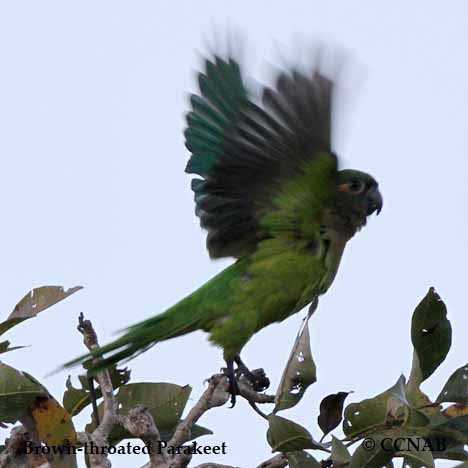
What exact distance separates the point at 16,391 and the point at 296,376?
0.99 m

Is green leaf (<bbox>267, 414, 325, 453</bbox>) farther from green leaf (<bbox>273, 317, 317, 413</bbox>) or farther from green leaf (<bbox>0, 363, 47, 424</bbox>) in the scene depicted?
green leaf (<bbox>0, 363, 47, 424</bbox>)

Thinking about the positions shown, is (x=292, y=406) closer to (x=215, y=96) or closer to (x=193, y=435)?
(x=193, y=435)

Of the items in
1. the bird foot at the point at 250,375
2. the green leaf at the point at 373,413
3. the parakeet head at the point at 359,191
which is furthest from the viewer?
the parakeet head at the point at 359,191

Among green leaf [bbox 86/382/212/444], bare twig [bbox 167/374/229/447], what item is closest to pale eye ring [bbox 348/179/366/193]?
bare twig [bbox 167/374/229/447]

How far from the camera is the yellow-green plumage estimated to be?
420 cm

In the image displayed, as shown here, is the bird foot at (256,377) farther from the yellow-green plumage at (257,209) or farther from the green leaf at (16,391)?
the green leaf at (16,391)

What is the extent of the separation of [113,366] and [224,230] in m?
1.27

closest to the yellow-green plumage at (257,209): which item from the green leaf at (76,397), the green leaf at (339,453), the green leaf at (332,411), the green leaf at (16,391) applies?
the green leaf at (76,397)

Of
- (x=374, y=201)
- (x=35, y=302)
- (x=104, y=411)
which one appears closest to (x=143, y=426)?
(x=104, y=411)

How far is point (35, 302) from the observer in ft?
10.8

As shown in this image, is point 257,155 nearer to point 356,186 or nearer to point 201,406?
point 356,186

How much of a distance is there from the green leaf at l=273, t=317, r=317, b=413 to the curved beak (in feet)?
5.24

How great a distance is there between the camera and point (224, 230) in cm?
459

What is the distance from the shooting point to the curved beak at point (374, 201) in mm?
4691
